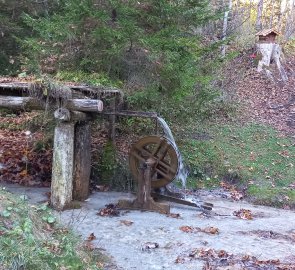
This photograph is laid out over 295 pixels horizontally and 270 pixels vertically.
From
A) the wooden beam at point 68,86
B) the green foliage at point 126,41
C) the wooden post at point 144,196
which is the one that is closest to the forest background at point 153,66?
the green foliage at point 126,41

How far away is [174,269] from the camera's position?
19.5ft

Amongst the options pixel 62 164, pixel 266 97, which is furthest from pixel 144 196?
pixel 266 97

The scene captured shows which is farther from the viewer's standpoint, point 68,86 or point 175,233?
point 68,86

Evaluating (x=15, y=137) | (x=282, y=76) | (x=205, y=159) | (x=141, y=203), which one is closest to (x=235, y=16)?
(x=282, y=76)

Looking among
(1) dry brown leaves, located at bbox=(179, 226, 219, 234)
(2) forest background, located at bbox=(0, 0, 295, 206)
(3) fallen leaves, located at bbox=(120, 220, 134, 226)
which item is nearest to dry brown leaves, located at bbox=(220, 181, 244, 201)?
(2) forest background, located at bbox=(0, 0, 295, 206)

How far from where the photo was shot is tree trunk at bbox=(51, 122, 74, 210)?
8867 mm

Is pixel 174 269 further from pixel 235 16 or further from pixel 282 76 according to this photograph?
pixel 235 16

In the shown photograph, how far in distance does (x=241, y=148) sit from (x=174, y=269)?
8.49 metres

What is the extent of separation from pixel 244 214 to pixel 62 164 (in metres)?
3.91

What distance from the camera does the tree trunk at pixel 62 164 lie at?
8867mm

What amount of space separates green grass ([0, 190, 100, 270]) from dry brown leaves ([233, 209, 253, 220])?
386 cm

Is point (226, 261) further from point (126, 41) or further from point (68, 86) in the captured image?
point (126, 41)

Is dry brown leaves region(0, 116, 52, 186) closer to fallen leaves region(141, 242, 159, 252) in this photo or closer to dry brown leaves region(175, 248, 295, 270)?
fallen leaves region(141, 242, 159, 252)

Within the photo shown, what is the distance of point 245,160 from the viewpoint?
13.0 m
